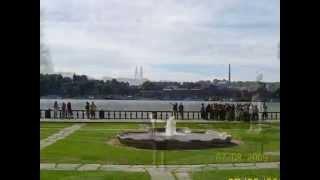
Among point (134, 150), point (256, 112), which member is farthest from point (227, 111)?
point (134, 150)

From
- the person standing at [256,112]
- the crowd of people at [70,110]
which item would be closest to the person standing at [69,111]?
the crowd of people at [70,110]

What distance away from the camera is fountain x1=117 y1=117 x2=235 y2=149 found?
18.8ft

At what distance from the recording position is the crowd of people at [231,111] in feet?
17.2

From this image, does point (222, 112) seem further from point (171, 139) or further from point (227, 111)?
point (171, 139)

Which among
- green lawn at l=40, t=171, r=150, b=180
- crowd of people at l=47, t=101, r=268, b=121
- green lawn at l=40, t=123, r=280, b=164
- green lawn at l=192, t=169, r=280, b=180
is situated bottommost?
green lawn at l=40, t=171, r=150, b=180

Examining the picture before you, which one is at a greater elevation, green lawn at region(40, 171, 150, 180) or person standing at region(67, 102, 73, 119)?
person standing at region(67, 102, 73, 119)

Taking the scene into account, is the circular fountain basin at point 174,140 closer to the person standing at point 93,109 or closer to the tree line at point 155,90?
the person standing at point 93,109

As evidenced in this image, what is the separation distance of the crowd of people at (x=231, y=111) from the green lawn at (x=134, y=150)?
0.39ft

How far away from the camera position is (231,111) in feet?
17.8

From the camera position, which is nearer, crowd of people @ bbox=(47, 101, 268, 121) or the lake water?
the lake water

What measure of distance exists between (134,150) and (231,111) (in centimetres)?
140

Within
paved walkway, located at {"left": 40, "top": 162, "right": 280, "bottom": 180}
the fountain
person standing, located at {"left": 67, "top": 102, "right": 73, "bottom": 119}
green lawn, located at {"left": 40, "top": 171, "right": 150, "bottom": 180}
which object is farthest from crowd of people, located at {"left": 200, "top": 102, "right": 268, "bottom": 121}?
person standing, located at {"left": 67, "top": 102, "right": 73, "bottom": 119}

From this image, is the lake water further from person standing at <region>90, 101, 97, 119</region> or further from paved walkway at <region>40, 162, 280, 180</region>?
paved walkway at <region>40, 162, 280, 180</region>
